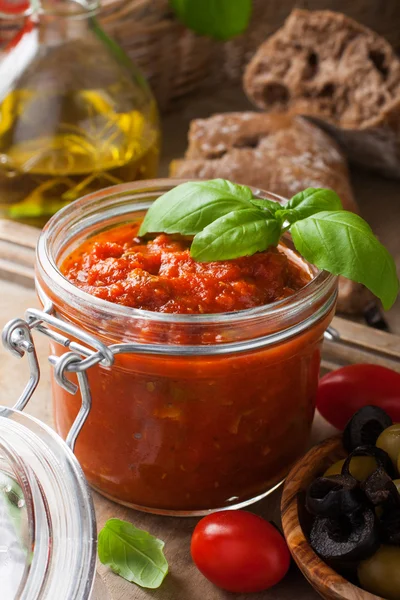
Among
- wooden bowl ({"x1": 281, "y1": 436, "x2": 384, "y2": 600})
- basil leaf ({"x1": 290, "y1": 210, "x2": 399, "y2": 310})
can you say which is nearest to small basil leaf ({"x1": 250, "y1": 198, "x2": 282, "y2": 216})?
basil leaf ({"x1": 290, "y1": 210, "x2": 399, "y2": 310})

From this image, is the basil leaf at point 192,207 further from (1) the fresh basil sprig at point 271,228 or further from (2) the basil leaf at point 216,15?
(2) the basil leaf at point 216,15

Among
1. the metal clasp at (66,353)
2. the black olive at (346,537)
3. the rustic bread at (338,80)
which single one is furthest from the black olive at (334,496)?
the rustic bread at (338,80)

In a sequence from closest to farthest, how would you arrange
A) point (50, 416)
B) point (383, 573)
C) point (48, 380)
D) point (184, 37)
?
point (383, 573)
point (50, 416)
point (48, 380)
point (184, 37)

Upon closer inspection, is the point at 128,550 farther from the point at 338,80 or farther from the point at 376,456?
the point at 338,80

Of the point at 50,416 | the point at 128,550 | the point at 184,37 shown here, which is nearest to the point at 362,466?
the point at 128,550

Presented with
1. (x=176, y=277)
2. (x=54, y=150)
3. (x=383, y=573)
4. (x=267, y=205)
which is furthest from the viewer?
(x=54, y=150)

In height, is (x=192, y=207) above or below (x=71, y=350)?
above

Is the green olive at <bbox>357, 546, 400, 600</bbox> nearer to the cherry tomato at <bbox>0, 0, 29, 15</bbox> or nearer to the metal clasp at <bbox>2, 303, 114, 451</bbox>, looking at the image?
the metal clasp at <bbox>2, 303, 114, 451</bbox>
